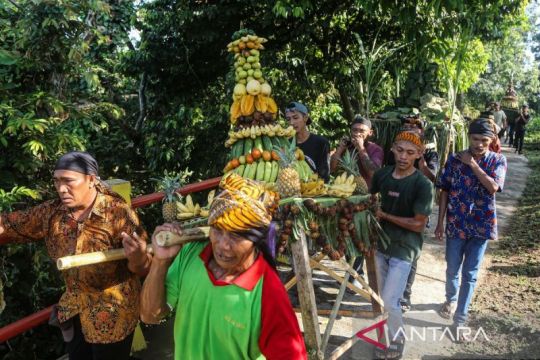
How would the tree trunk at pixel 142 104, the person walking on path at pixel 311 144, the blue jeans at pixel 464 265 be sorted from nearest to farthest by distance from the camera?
the blue jeans at pixel 464 265, the person walking on path at pixel 311 144, the tree trunk at pixel 142 104

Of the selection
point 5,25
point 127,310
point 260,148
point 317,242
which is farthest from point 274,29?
point 127,310

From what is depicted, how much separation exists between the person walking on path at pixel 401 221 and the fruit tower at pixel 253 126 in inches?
33.0

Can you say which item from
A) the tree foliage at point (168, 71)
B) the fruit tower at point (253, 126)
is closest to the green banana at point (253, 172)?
the fruit tower at point (253, 126)

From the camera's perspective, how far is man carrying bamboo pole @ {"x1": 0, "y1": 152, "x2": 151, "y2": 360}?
87.0 inches

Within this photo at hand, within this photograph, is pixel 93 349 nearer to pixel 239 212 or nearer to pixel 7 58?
pixel 239 212

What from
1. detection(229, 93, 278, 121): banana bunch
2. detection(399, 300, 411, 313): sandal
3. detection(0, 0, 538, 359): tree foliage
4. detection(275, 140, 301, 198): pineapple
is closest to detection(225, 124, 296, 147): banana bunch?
detection(229, 93, 278, 121): banana bunch

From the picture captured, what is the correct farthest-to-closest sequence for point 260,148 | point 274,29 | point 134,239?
point 274,29 → point 260,148 → point 134,239

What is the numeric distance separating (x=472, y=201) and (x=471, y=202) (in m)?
0.01

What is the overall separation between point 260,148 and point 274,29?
14.9ft

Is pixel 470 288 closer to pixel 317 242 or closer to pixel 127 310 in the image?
pixel 317 242

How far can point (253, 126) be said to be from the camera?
2.98 metres

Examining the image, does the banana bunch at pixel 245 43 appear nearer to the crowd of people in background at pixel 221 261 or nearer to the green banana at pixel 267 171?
the green banana at pixel 267 171

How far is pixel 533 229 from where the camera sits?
7.16 meters

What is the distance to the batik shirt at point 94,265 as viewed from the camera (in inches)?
87.8
